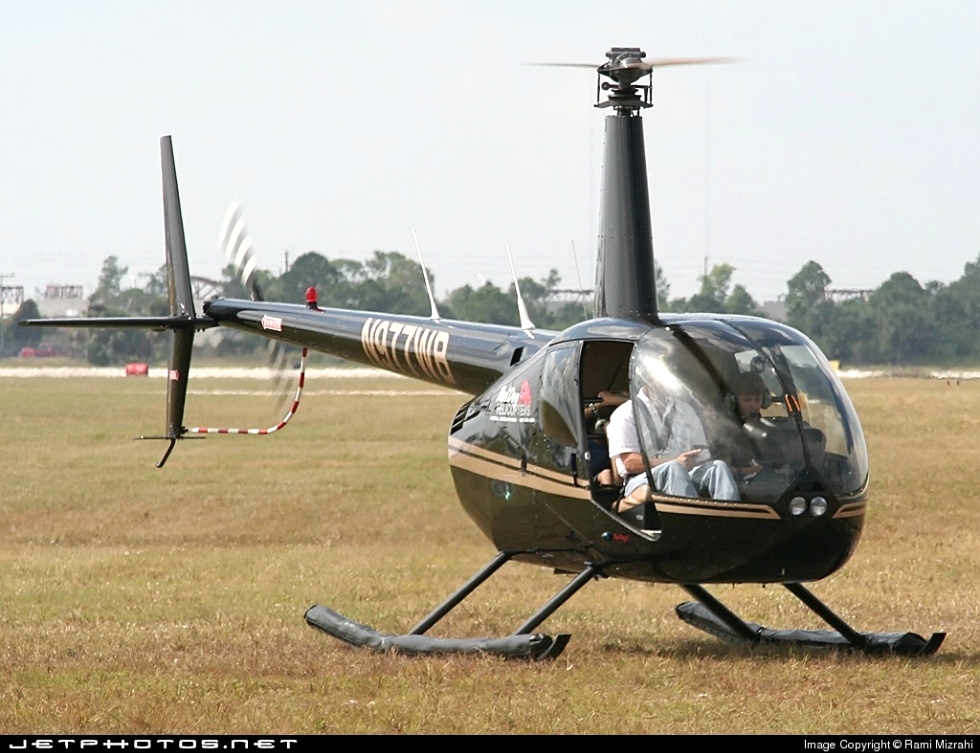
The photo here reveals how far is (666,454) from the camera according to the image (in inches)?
350

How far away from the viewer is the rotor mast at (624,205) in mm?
10258

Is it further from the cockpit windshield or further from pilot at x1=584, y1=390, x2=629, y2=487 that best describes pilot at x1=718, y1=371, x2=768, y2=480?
pilot at x1=584, y1=390, x2=629, y2=487

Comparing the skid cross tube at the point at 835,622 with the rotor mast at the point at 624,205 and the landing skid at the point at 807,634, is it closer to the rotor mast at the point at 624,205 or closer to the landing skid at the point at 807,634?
the landing skid at the point at 807,634

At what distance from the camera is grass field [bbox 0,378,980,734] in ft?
25.7

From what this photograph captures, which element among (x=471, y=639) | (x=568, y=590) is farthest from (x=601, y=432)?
(x=471, y=639)

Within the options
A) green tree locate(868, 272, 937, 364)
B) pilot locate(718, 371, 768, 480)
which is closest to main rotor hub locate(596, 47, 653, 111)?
pilot locate(718, 371, 768, 480)

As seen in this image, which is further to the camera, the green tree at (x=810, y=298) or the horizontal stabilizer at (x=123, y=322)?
the green tree at (x=810, y=298)

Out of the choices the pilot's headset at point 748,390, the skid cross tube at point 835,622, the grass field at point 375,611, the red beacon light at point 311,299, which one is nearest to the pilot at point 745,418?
the pilot's headset at point 748,390

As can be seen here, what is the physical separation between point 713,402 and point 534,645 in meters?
1.92

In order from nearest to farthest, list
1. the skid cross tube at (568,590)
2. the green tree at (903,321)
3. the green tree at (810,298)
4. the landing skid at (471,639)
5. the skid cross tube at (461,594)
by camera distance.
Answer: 1. the landing skid at (471,639)
2. the skid cross tube at (568,590)
3. the skid cross tube at (461,594)
4. the green tree at (903,321)
5. the green tree at (810,298)

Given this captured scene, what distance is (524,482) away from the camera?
32.5ft

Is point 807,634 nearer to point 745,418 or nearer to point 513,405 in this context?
point 745,418

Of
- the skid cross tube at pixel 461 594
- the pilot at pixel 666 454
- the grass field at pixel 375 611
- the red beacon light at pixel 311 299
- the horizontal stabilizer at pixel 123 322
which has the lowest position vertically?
the grass field at pixel 375 611

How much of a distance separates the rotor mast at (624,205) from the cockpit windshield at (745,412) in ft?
3.82
